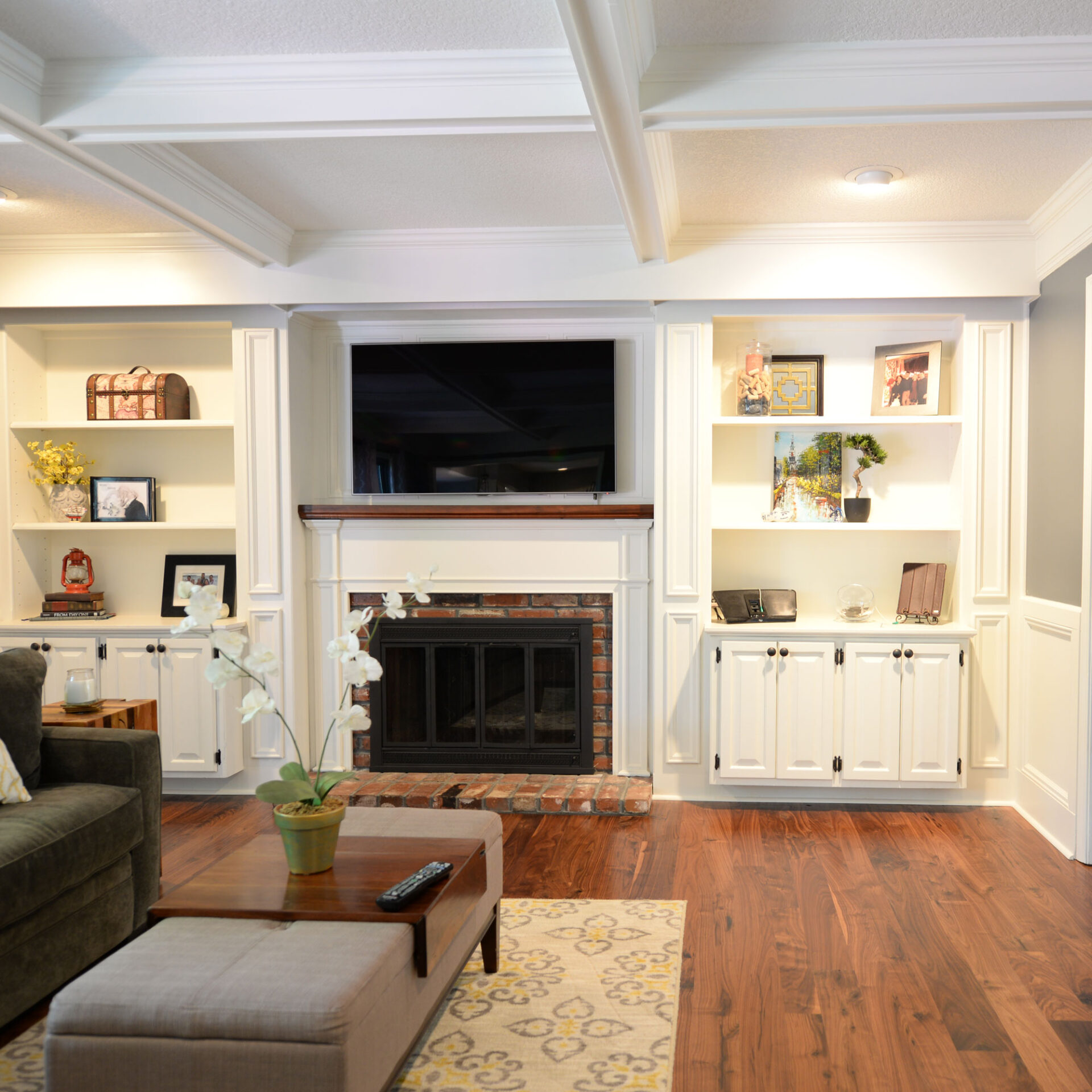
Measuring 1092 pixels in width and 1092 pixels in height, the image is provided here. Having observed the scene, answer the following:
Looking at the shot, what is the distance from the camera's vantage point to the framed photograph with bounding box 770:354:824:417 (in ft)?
14.8

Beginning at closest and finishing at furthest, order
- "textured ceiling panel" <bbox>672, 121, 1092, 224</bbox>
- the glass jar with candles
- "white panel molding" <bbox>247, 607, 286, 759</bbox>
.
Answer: "textured ceiling panel" <bbox>672, 121, 1092, 224</bbox>
the glass jar with candles
"white panel molding" <bbox>247, 607, 286, 759</bbox>

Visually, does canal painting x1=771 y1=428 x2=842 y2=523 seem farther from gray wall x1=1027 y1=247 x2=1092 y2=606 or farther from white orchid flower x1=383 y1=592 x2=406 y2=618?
white orchid flower x1=383 y1=592 x2=406 y2=618

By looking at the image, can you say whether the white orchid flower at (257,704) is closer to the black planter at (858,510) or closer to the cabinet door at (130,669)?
the cabinet door at (130,669)

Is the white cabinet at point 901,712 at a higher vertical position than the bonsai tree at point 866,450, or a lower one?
lower

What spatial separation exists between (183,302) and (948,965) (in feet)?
12.9

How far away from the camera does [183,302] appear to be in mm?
4336

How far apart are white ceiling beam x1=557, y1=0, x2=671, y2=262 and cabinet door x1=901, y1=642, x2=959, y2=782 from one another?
2.21m

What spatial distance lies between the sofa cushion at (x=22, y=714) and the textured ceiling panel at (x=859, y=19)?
8.64ft

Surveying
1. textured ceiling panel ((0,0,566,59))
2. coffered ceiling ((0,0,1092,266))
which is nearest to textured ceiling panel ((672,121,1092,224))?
coffered ceiling ((0,0,1092,266))

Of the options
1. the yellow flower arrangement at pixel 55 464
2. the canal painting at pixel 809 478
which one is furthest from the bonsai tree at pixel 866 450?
the yellow flower arrangement at pixel 55 464

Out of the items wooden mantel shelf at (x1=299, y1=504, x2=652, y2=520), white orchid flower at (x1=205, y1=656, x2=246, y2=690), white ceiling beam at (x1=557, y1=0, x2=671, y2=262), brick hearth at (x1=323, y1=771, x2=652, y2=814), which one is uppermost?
white ceiling beam at (x1=557, y1=0, x2=671, y2=262)

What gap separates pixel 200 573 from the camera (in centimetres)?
473

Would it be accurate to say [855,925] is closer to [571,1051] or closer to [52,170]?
[571,1051]

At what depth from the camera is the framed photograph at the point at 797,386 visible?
177 inches
